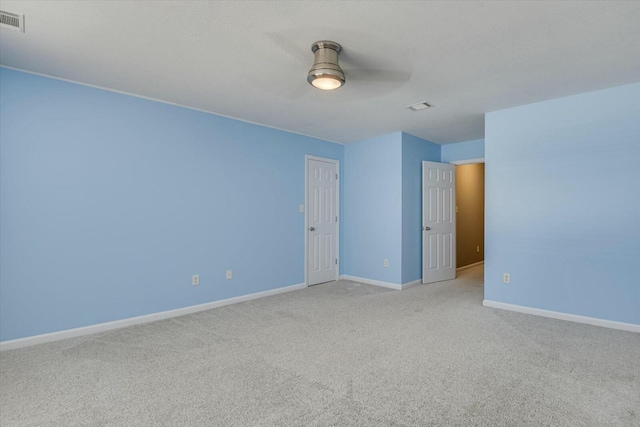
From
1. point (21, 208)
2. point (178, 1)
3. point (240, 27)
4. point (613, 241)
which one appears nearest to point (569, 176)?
point (613, 241)

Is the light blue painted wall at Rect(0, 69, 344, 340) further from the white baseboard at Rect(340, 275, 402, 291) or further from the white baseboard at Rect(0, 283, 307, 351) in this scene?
the white baseboard at Rect(340, 275, 402, 291)

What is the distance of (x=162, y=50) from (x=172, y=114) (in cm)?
132

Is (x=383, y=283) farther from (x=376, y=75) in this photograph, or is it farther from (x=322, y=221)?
(x=376, y=75)

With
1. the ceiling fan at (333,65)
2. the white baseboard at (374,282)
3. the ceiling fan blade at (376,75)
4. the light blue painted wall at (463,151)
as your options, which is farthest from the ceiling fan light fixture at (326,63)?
the light blue painted wall at (463,151)

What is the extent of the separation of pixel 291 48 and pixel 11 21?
1.81m

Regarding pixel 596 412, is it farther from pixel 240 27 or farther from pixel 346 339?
pixel 240 27

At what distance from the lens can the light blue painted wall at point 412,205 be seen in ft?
16.3

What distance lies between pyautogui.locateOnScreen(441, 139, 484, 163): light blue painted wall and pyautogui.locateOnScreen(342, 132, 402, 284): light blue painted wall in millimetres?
1335

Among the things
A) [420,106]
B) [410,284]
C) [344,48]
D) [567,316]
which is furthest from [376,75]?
[410,284]

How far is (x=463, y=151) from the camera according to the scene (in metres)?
5.52

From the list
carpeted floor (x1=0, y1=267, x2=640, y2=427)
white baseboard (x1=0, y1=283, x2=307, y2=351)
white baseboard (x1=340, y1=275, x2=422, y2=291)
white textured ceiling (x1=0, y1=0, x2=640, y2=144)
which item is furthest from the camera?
white baseboard (x1=340, y1=275, x2=422, y2=291)

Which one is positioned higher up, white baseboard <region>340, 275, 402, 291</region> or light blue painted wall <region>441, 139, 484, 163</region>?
light blue painted wall <region>441, 139, 484, 163</region>

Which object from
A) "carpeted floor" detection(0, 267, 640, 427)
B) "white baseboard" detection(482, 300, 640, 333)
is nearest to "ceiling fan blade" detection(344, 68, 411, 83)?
"carpeted floor" detection(0, 267, 640, 427)

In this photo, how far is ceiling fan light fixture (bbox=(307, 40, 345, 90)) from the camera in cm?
229
